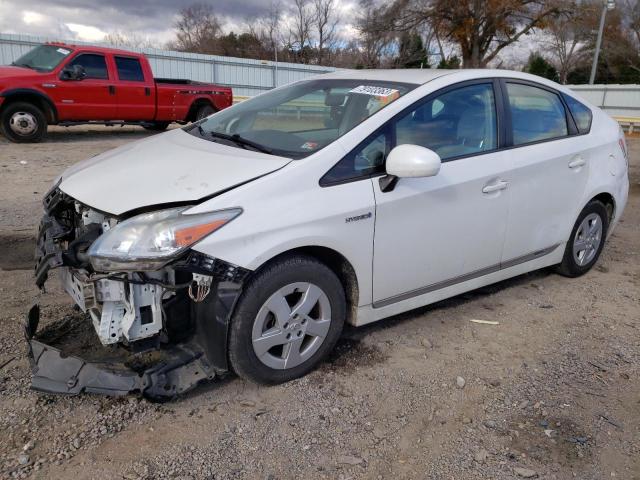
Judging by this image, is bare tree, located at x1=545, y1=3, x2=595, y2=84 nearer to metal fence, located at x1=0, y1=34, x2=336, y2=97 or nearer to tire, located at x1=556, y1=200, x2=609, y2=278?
metal fence, located at x1=0, y1=34, x2=336, y2=97

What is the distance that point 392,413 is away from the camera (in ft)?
9.30

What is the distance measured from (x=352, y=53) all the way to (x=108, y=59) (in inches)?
1450

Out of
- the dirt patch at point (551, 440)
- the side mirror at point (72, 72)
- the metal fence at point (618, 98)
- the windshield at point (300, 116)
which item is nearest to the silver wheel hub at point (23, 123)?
the side mirror at point (72, 72)

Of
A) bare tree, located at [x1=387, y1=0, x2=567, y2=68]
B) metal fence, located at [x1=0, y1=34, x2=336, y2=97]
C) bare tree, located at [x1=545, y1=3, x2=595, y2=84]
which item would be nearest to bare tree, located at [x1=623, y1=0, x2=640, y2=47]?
bare tree, located at [x1=545, y1=3, x2=595, y2=84]

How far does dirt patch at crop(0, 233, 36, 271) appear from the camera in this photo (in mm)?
4543

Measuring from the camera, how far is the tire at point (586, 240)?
450cm

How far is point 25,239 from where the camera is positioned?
5.24 metres

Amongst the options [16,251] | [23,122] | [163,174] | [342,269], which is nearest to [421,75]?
[342,269]

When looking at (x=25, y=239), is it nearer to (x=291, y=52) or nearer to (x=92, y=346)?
(x=92, y=346)

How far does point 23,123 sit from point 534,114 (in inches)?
396

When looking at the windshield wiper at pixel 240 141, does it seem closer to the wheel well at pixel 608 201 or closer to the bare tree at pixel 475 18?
the wheel well at pixel 608 201

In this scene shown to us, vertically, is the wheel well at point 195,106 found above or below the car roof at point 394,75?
below

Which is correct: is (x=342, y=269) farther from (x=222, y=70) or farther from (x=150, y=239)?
(x=222, y=70)

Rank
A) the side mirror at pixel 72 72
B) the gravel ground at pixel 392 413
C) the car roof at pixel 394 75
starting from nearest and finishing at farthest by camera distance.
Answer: the gravel ground at pixel 392 413, the car roof at pixel 394 75, the side mirror at pixel 72 72
